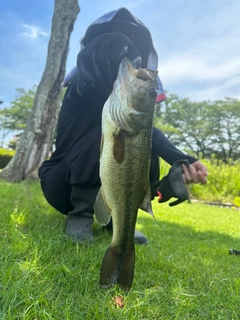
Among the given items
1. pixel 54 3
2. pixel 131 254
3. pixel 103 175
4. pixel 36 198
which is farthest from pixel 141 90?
pixel 54 3

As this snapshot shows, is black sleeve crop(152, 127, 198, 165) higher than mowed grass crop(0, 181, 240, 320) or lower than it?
higher

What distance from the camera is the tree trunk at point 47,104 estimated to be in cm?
612

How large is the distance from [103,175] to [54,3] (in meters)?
6.16

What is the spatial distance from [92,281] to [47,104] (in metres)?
5.18

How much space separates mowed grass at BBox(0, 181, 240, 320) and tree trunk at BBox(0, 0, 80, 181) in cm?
385

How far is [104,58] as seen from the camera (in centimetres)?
190

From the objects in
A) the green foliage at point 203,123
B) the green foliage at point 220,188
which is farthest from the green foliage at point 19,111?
the green foliage at point 220,188

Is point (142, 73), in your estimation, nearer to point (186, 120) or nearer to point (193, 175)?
point (193, 175)

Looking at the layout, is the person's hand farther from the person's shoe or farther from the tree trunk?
the tree trunk

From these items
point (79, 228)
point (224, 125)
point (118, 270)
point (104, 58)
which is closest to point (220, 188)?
point (79, 228)

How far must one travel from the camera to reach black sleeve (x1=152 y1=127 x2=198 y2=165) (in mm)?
2262

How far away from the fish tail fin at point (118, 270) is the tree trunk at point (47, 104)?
5.02 m

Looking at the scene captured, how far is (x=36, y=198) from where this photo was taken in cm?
358

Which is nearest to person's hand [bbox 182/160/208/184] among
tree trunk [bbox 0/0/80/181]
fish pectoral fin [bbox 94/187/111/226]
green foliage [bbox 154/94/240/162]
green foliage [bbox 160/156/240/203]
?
fish pectoral fin [bbox 94/187/111/226]
